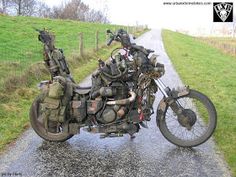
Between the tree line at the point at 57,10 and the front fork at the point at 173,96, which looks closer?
the front fork at the point at 173,96

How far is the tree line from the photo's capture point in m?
65.4

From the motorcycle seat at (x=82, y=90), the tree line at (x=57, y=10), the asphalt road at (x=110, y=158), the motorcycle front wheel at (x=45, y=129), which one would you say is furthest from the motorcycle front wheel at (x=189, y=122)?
the tree line at (x=57, y=10)

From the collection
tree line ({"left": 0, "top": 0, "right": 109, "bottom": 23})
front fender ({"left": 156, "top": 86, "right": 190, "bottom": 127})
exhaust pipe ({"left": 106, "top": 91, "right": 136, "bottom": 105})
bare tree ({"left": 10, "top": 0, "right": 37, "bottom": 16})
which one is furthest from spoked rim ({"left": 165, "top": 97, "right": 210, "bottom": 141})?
bare tree ({"left": 10, "top": 0, "right": 37, "bottom": 16})

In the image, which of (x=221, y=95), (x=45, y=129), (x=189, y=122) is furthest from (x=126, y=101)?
(x=221, y=95)

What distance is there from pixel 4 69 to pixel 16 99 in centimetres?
250

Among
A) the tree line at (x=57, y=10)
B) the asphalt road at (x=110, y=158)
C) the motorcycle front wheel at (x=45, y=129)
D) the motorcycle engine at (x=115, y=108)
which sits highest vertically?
the tree line at (x=57, y=10)

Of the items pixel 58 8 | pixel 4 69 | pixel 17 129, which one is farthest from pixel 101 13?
pixel 17 129

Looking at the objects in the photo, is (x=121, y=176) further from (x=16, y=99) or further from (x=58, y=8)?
(x=58, y=8)

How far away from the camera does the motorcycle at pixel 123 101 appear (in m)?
5.57

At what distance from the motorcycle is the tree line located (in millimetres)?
59490

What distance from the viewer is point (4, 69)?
10734 mm

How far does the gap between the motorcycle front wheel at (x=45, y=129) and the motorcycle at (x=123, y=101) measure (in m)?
0.01

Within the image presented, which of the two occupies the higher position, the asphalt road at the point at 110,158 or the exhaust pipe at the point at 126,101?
the exhaust pipe at the point at 126,101

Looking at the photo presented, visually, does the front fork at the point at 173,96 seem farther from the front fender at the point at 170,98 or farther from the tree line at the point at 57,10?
the tree line at the point at 57,10
